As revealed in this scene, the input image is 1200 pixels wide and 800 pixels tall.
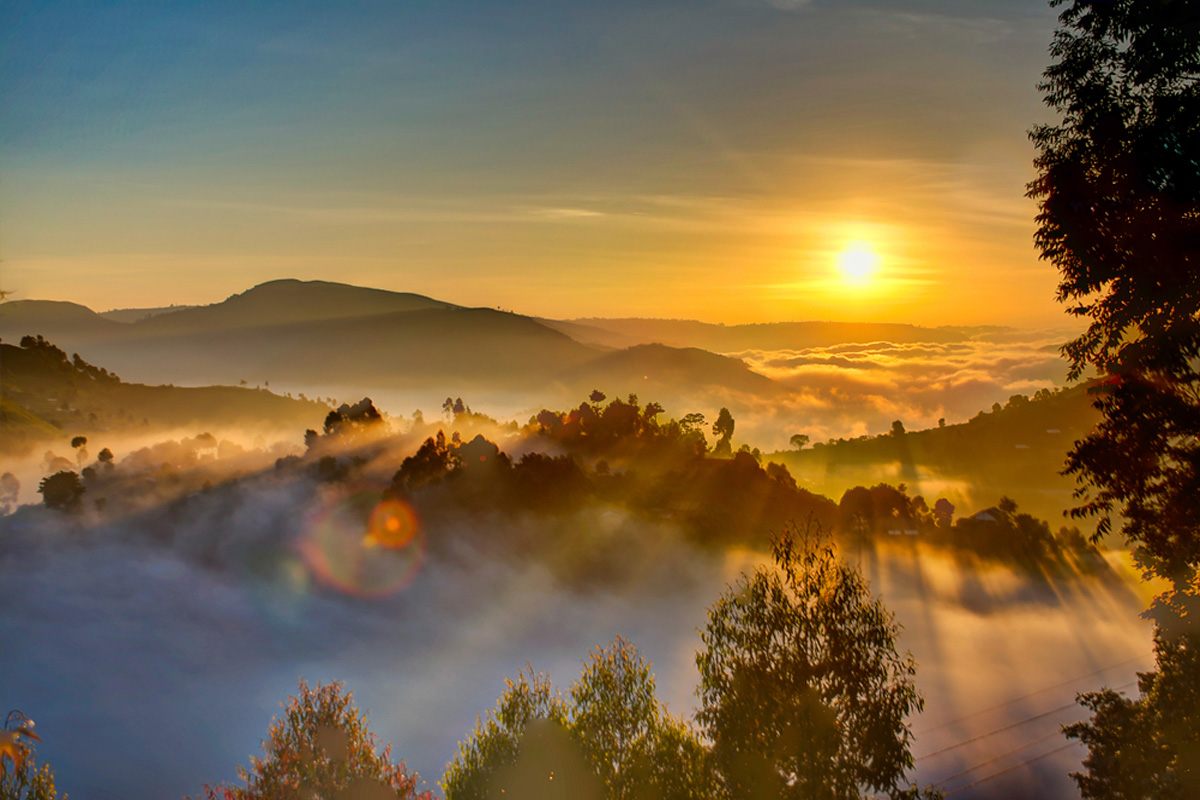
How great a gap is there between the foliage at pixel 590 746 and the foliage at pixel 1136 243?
60.8ft

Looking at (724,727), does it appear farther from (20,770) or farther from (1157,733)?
(20,770)

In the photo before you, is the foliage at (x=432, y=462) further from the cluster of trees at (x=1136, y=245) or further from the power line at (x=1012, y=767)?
the cluster of trees at (x=1136, y=245)

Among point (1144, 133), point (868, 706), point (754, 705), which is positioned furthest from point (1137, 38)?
point (754, 705)

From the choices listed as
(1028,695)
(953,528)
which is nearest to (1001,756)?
(1028,695)

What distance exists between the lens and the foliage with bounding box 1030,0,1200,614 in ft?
46.2

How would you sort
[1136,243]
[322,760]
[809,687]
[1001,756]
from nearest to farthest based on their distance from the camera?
[1136,243]
[809,687]
[322,760]
[1001,756]

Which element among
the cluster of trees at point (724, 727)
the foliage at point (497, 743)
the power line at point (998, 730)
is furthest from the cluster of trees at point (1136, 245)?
the power line at point (998, 730)

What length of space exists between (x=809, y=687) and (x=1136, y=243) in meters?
15.4

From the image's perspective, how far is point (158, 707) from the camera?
183 meters

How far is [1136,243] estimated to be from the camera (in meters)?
14.6

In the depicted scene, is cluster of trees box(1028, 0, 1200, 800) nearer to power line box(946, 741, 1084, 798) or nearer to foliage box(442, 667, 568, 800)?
foliage box(442, 667, 568, 800)

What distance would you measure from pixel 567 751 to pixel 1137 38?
30345 mm

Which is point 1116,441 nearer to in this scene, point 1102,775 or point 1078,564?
point 1102,775

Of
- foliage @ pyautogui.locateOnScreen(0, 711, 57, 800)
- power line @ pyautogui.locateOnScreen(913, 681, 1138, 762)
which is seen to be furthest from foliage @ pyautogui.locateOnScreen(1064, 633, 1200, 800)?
power line @ pyautogui.locateOnScreen(913, 681, 1138, 762)
